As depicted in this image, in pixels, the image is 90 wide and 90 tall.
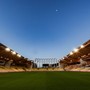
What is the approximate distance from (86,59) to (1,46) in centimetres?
3344

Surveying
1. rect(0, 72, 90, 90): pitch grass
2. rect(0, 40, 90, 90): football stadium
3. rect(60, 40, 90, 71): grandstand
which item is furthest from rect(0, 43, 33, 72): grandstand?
rect(0, 72, 90, 90): pitch grass

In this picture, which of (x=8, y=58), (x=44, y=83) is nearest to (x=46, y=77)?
(x=44, y=83)

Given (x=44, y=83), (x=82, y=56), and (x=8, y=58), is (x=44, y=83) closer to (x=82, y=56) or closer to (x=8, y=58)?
(x=82, y=56)

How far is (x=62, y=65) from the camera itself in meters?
85.0

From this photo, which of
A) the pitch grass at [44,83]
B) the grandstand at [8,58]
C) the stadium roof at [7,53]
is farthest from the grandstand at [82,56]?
the pitch grass at [44,83]

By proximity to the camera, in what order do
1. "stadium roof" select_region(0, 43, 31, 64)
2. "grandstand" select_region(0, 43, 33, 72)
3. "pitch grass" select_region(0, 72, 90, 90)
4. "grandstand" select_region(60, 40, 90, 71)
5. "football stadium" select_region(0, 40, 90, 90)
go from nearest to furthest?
"pitch grass" select_region(0, 72, 90, 90), "football stadium" select_region(0, 40, 90, 90), "stadium roof" select_region(0, 43, 31, 64), "grandstand" select_region(60, 40, 90, 71), "grandstand" select_region(0, 43, 33, 72)

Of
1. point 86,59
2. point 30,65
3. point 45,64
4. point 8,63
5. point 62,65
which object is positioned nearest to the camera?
point 86,59

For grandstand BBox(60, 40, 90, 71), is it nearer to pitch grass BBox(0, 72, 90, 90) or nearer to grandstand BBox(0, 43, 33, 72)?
grandstand BBox(0, 43, 33, 72)

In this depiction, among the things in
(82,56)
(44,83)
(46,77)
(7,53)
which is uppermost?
(82,56)

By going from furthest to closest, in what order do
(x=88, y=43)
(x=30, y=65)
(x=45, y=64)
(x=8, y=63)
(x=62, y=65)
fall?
(x=45, y=64) → (x=30, y=65) → (x=62, y=65) → (x=8, y=63) → (x=88, y=43)

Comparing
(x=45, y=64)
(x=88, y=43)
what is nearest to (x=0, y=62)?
(x=88, y=43)

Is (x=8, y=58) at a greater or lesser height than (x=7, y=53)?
greater

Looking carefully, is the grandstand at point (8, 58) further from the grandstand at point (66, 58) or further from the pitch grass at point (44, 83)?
the pitch grass at point (44, 83)

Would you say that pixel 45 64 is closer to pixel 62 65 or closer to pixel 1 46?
pixel 62 65
